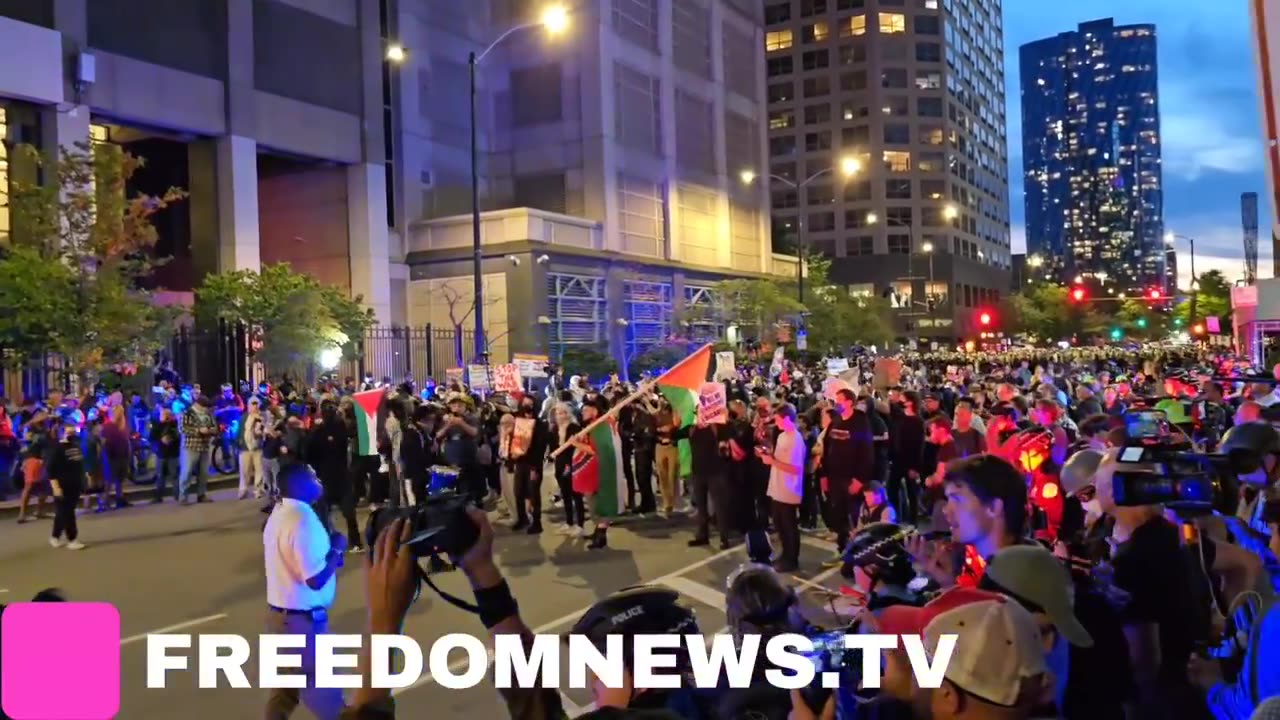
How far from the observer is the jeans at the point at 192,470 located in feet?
55.5

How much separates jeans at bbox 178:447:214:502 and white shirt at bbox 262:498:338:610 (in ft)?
40.6

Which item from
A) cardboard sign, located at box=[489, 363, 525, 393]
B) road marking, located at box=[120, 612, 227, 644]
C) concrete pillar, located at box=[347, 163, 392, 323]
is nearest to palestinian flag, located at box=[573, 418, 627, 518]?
road marking, located at box=[120, 612, 227, 644]

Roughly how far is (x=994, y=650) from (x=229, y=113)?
33268mm

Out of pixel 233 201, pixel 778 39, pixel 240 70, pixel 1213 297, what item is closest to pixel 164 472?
pixel 233 201

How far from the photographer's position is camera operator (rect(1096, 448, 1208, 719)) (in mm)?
3551

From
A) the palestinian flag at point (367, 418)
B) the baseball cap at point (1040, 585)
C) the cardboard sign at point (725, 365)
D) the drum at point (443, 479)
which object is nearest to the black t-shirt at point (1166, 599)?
the baseball cap at point (1040, 585)

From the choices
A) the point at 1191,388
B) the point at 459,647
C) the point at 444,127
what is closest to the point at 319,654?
the point at 459,647

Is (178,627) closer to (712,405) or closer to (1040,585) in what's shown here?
(712,405)

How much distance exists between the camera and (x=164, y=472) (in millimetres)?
17656

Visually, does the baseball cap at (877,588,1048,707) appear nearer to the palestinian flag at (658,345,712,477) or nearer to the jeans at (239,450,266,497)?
the palestinian flag at (658,345,712,477)

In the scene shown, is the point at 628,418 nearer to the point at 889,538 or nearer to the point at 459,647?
the point at 459,647

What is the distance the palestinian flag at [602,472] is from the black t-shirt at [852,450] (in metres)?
2.59

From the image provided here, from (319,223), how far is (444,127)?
25.3ft

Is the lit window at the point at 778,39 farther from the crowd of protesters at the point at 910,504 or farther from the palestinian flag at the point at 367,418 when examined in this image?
the palestinian flag at the point at 367,418
